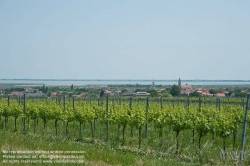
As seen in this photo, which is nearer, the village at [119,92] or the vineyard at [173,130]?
the vineyard at [173,130]

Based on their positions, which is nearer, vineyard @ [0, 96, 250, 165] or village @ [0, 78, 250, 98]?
vineyard @ [0, 96, 250, 165]

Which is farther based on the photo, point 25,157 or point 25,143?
point 25,143

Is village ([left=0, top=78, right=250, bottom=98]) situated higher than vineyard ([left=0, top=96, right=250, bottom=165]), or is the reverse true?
vineyard ([left=0, top=96, right=250, bottom=165])

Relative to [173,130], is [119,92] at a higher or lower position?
lower

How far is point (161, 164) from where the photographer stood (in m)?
8.09

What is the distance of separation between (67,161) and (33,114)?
878 centimetres

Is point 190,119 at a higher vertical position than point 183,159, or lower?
higher

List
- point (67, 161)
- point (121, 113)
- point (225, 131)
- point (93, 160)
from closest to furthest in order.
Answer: point (67, 161) < point (93, 160) < point (225, 131) < point (121, 113)

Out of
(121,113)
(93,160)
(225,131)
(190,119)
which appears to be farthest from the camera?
(121,113)

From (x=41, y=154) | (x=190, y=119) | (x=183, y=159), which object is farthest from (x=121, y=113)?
(x=41, y=154)

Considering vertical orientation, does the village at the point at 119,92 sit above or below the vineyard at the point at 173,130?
below

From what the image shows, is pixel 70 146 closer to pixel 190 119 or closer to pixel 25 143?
pixel 25 143

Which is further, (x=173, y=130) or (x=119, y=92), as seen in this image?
(x=119, y=92)

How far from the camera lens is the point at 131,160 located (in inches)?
334
